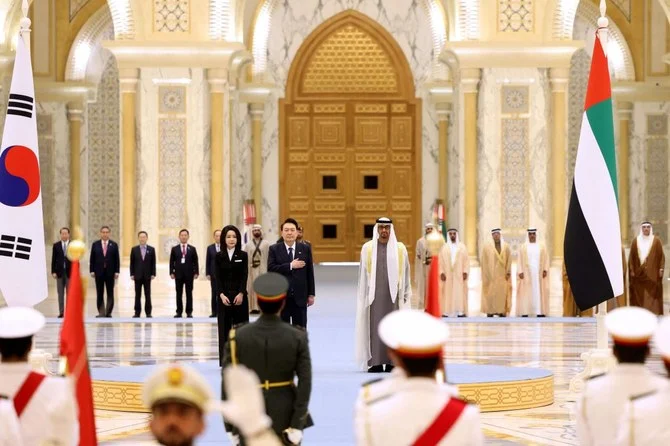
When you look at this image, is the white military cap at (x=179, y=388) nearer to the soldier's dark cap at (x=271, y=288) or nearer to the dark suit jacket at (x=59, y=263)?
the soldier's dark cap at (x=271, y=288)

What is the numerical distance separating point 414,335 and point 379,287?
6.87 meters

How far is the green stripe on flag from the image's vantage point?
885 centimetres

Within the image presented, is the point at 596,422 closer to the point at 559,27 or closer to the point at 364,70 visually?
the point at 559,27

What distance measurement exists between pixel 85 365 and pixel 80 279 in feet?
0.89

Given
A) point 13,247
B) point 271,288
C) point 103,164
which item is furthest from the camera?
point 103,164

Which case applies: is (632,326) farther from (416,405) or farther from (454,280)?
→ (454,280)

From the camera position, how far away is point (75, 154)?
21156 mm

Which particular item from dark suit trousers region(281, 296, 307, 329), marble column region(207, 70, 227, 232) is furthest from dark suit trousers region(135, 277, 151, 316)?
dark suit trousers region(281, 296, 307, 329)

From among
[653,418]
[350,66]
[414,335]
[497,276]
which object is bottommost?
[497,276]

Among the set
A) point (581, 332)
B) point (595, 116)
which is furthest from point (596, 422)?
point (581, 332)

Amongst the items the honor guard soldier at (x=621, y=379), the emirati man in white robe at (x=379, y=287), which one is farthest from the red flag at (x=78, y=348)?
the emirati man in white robe at (x=379, y=287)

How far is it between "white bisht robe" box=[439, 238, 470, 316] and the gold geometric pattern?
8.77m

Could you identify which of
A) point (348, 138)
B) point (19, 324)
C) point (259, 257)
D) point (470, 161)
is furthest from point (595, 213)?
point (348, 138)

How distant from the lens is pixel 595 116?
350 inches
